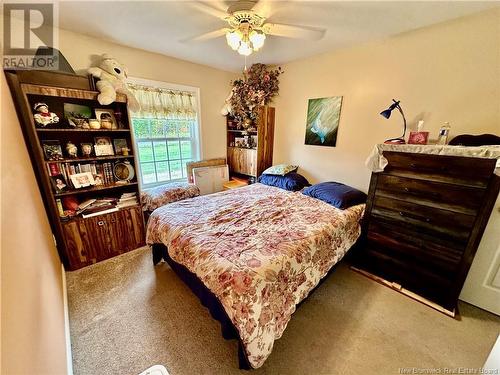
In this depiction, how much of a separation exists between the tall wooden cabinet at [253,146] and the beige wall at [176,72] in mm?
180

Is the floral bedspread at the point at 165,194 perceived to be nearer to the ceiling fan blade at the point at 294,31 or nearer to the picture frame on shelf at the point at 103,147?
the picture frame on shelf at the point at 103,147

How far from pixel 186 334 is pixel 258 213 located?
1157 millimetres

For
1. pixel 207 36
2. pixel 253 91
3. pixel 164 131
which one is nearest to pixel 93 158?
pixel 164 131

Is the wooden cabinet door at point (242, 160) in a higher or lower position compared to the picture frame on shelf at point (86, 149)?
lower

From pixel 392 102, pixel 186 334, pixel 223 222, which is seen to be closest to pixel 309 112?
pixel 392 102

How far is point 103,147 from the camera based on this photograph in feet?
7.24

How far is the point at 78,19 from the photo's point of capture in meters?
1.79

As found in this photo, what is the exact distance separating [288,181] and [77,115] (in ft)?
8.52

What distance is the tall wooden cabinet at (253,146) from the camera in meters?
3.24

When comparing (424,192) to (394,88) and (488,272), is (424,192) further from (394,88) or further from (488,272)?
(394,88)

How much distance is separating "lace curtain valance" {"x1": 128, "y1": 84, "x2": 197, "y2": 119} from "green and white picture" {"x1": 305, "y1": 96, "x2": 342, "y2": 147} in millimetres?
1770

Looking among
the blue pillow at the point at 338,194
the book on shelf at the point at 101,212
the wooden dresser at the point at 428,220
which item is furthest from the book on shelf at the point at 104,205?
the wooden dresser at the point at 428,220

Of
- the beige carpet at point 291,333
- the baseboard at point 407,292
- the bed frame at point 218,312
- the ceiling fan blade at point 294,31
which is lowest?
the beige carpet at point 291,333

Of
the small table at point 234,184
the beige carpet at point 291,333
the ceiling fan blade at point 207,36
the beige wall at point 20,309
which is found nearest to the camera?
the beige wall at point 20,309
